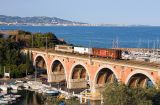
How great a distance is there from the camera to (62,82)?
75.1m

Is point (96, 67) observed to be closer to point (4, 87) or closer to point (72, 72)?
point (72, 72)

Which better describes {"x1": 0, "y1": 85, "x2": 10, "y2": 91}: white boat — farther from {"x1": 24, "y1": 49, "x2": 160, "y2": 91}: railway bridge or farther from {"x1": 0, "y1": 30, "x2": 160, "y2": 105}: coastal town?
{"x1": 24, "y1": 49, "x2": 160, "y2": 91}: railway bridge

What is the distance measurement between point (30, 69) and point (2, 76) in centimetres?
617

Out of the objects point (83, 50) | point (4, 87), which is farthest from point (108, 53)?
point (4, 87)

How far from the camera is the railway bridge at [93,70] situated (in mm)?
51906

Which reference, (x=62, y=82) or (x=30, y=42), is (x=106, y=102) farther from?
(x=30, y=42)

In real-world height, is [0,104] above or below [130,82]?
below

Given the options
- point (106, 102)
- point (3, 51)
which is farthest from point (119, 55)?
point (3, 51)

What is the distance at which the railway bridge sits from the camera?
51.9 m

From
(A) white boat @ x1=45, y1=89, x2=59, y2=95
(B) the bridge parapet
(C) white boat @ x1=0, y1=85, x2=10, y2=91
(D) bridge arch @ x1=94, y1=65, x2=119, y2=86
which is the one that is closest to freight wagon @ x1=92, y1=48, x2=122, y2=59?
(B) the bridge parapet

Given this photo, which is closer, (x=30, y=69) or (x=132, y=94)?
(x=132, y=94)

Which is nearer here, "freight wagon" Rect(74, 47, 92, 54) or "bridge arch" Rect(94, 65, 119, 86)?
"bridge arch" Rect(94, 65, 119, 86)

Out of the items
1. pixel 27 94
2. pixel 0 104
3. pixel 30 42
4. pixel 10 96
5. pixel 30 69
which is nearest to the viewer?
pixel 0 104

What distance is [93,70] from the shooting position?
61.8 m
